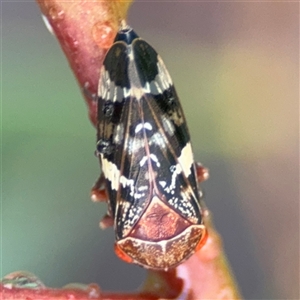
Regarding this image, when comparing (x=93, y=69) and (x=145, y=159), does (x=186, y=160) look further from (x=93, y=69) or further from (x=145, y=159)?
(x=93, y=69)

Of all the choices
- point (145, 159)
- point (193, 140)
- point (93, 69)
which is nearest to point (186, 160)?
point (145, 159)

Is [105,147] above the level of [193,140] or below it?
above

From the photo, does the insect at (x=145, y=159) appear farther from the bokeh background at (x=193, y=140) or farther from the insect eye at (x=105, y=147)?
the bokeh background at (x=193, y=140)

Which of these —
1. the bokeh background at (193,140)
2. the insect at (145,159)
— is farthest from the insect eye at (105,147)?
the bokeh background at (193,140)

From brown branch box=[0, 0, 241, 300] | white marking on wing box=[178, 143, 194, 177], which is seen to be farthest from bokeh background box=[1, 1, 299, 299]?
white marking on wing box=[178, 143, 194, 177]

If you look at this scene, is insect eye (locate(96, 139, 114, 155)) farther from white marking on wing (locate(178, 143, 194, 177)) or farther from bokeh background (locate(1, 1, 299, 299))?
bokeh background (locate(1, 1, 299, 299))

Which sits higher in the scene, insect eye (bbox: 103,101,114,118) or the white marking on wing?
insect eye (bbox: 103,101,114,118)

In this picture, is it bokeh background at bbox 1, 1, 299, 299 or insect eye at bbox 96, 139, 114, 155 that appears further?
bokeh background at bbox 1, 1, 299, 299

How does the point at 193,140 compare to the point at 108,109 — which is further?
the point at 193,140
